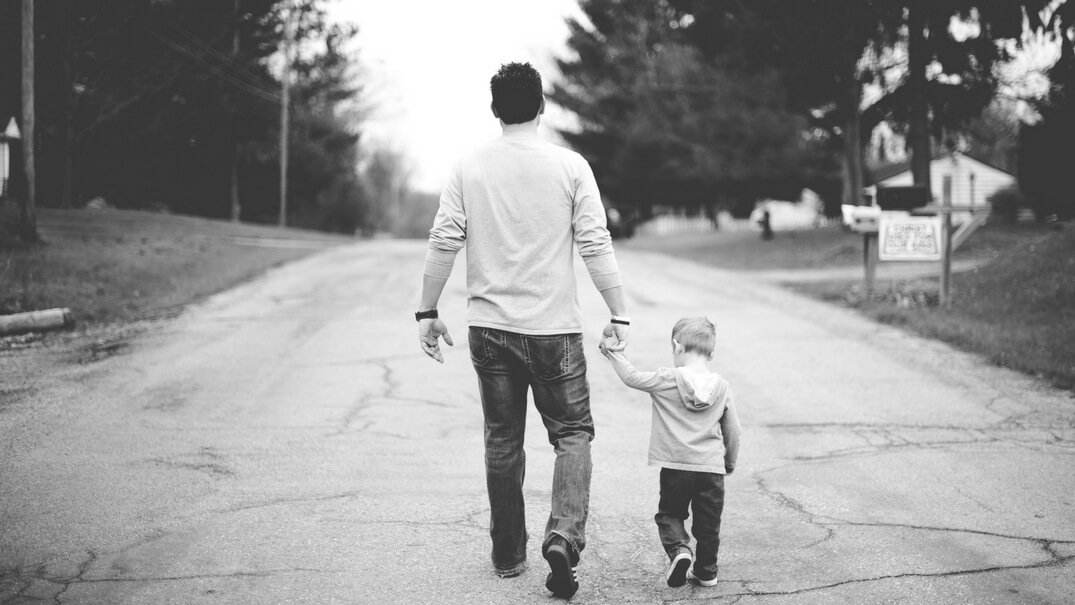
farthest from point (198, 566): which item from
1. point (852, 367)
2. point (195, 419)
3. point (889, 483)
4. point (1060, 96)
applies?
point (1060, 96)

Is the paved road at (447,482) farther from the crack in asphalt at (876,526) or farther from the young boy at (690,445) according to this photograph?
the young boy at (690,445)

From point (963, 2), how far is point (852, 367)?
1392cm

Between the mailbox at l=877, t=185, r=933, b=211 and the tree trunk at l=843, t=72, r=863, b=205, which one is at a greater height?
the tree trunk at l=843, t=72, r=863, b=205

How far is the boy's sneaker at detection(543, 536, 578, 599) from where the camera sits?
362cm

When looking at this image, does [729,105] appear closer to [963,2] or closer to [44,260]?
[963,2]

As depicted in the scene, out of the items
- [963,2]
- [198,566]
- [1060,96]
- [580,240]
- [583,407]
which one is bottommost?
[198,566]

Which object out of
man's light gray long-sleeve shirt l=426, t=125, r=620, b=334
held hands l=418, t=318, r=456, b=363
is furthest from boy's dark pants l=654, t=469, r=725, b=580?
held hands l=418, t=318, r=456, b=363

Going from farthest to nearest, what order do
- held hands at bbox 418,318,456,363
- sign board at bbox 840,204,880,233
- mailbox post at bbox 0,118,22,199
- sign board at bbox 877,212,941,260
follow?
mailbox post at bbox 0,118,22,199 → sign board at bbox 840,204,880,233 → sign board at bbox 877,212,941,260 → held hands at bbox 418,318,456,363

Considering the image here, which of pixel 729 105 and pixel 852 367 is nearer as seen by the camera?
pixel 852 367

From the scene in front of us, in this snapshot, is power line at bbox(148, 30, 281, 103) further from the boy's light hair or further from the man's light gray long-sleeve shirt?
the boy's light hair

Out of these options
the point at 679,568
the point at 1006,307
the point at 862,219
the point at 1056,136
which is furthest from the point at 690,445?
the point at 1056,136

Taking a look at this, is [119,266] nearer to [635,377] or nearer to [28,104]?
[28,104]

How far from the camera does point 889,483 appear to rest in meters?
5.34

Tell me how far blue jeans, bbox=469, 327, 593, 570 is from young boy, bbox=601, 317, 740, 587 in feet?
0.69
